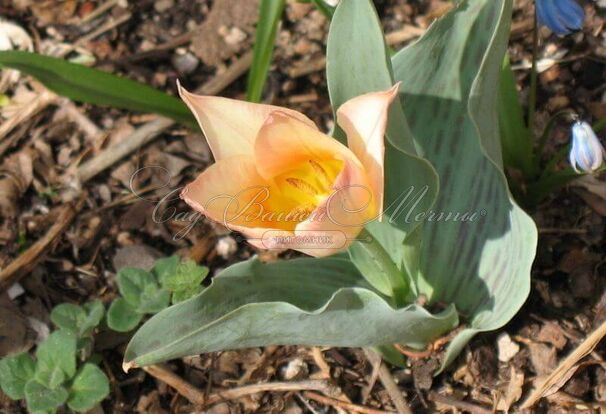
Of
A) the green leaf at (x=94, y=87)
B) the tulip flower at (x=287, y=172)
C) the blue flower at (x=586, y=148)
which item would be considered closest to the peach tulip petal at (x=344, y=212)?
the tulip flower at (x=287, y=172)

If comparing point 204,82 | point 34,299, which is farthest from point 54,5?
point 34,299

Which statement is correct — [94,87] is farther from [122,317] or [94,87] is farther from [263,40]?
[122,317]

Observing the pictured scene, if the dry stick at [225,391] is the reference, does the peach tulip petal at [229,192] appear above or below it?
above

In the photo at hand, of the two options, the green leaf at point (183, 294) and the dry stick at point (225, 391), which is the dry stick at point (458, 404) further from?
the green leaf at point (183, 294)

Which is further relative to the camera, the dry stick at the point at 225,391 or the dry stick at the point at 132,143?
the dry stick at the point at 132,143

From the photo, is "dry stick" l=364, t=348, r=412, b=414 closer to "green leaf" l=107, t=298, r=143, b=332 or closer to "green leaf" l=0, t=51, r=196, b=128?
"green leaf" l=107, t=298, r=143, b=332

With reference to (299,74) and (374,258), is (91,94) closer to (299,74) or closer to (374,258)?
(299,74)

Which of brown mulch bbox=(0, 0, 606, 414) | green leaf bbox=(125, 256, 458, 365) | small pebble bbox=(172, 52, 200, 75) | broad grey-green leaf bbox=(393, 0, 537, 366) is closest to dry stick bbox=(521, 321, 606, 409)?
brown mulch bbox=(0, 0, 606, 414)
